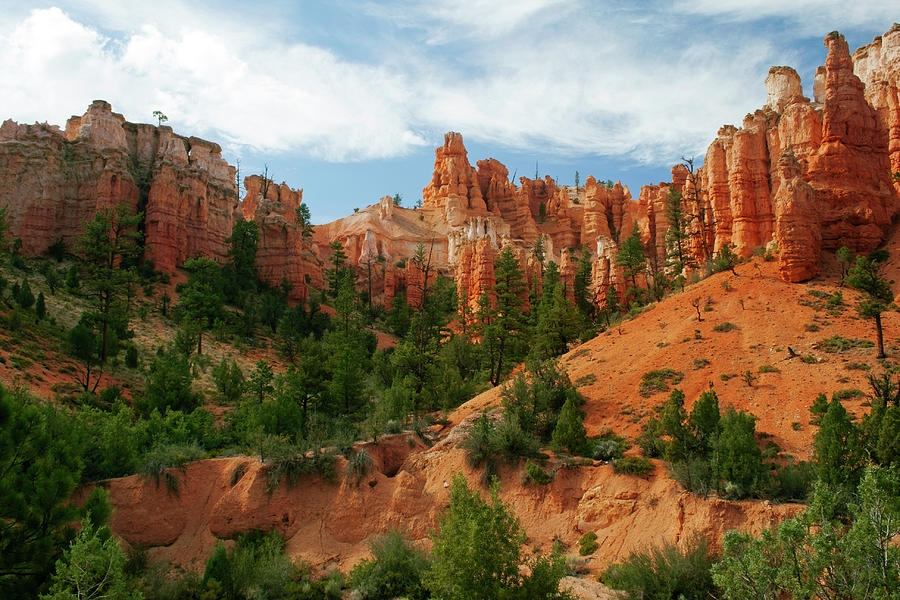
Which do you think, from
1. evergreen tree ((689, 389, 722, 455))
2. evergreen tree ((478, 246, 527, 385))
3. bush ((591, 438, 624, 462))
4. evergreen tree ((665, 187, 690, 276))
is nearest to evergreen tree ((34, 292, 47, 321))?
evergreen tree ((478, 246, 527, 385))

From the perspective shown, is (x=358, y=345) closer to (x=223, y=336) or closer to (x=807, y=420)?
(x=223, y=336)

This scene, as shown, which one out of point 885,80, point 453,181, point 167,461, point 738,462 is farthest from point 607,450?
point 453,181

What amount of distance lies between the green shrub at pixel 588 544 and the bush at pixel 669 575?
209 cm

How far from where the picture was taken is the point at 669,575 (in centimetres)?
1866

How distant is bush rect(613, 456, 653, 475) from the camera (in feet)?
78.1

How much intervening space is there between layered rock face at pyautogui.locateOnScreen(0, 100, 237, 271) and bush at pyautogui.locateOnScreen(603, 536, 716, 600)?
47.8 meters

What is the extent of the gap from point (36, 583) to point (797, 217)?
37.5 meters

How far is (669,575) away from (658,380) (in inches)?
543

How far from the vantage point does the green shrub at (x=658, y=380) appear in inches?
1211

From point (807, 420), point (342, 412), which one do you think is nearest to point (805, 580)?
point (807, 420)

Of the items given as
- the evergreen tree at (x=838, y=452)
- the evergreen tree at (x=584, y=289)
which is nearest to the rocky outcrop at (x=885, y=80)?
the evergreen tree at (x=584, y=289)

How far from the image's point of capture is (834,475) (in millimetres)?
19641

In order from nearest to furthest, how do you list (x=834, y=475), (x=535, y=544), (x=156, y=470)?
1. (x=834, y=475)
2. (x=535, y=544)
3. (x=156, y=470)

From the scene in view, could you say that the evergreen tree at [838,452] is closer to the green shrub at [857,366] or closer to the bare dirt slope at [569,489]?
the bare dirt slope at [569,489]
